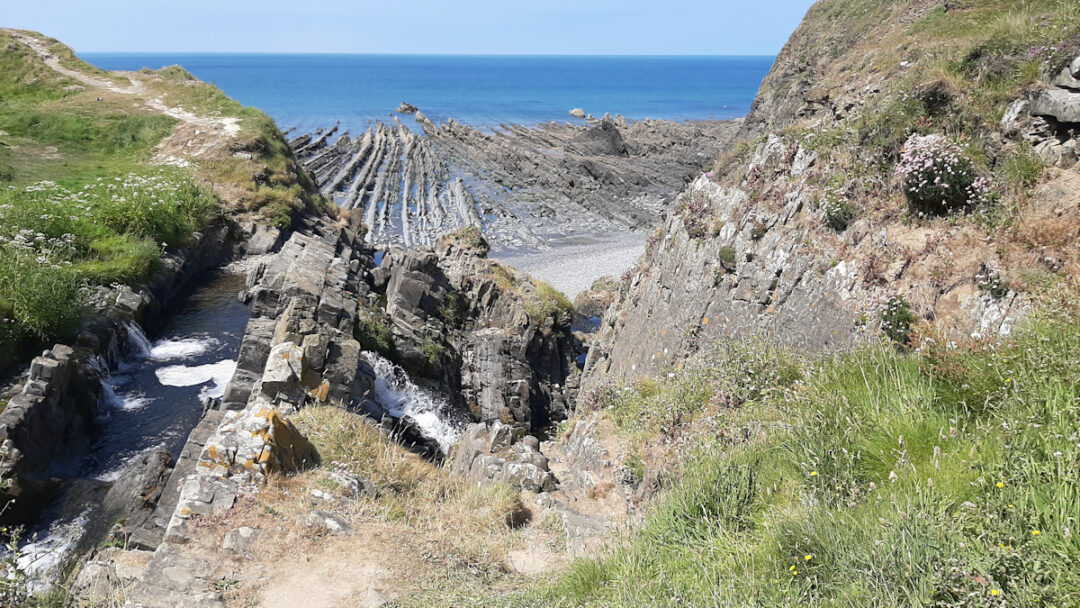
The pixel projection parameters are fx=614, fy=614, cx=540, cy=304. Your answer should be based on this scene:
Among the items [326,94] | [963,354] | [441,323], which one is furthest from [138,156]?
[326,94]

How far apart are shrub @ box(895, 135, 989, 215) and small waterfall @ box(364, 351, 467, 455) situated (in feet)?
45.1

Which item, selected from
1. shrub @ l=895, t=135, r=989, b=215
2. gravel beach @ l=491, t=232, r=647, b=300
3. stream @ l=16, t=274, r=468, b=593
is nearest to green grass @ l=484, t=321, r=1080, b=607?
shrub @ l=895, t=135, r=989, b=215

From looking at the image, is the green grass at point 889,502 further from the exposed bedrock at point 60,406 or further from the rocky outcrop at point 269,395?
the exposed bedrock at point 60,406

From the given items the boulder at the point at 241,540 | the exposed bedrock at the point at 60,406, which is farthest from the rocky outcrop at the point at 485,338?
the boulder at the point at 241,540

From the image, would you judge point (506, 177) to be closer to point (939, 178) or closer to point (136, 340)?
point (136, 340)

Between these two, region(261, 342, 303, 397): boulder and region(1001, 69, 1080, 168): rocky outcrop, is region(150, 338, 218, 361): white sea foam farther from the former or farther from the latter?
region(1001, 69, 1080, 168): rocky outcrop

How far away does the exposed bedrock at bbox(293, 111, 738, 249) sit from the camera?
4703cm

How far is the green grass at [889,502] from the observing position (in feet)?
12.3

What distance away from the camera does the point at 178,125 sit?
39812mm

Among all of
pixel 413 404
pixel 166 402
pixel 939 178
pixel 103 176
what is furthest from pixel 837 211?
pixel 103 176

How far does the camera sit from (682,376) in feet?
35.8

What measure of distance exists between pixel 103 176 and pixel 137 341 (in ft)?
50.0

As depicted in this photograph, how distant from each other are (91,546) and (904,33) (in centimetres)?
2627

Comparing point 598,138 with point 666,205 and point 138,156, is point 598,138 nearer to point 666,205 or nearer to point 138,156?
point 666,205
